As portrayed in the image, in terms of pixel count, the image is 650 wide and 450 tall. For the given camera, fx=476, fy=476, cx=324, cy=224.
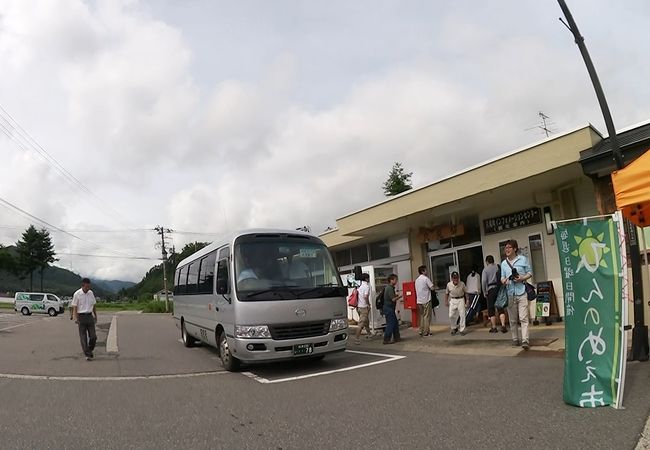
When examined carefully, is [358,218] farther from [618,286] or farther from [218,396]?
[618,286]

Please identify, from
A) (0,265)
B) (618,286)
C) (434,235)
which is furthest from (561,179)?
(0,265)

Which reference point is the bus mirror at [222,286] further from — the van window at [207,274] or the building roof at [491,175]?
the building roof at [491,175]

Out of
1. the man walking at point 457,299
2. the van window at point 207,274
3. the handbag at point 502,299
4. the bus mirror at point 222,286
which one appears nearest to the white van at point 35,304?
the van window at point 207,274

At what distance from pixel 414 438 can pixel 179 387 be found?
4.27 meters

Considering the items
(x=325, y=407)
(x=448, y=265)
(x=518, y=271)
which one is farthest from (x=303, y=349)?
(x=448, y=265)

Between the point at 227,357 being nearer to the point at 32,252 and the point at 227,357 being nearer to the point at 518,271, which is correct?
the point at 518,271

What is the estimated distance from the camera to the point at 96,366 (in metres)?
9.60

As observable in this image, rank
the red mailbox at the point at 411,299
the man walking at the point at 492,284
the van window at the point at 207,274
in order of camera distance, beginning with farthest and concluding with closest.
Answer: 1. the red mailbox at the point at 411,299
2. the man walking at the point at 492,284
3. the van window at the point at 207,274

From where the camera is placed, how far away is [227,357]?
8.59m

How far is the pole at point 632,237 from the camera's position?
271 inches

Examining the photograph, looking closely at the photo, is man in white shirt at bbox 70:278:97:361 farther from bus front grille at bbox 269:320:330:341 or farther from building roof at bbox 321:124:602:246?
building roof at bbox 321:124:602:246

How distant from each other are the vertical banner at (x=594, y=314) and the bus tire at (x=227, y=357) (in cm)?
537

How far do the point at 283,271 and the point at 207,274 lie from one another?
8.73 ft

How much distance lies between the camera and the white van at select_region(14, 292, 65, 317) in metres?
41.6
